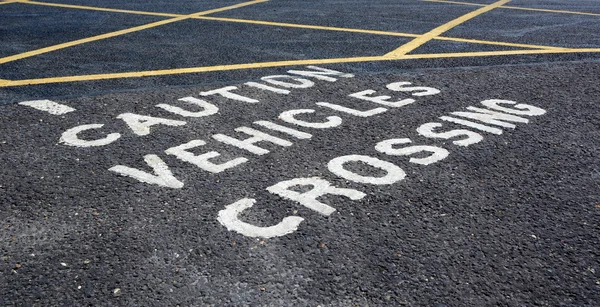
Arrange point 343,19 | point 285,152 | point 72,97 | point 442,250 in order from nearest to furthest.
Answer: point 442,250 → point 285,152 → point 72,97 → point 343,19

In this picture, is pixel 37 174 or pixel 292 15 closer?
pixel 37 174

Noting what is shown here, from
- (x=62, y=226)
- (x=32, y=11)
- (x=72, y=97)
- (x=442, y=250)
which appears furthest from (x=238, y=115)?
(x=32, y=11)

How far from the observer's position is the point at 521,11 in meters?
11.9

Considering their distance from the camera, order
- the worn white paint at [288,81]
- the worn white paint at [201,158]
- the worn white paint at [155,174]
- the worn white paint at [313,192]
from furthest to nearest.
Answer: the worn white paint at [288,81]
the worn white paint at [201,158]
the worn white paint at [155,174]
the worn white paint at [313,192]

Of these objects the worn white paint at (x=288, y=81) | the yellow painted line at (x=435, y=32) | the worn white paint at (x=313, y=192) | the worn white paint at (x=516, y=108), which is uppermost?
the yellow painted line at (x=435, y=32)

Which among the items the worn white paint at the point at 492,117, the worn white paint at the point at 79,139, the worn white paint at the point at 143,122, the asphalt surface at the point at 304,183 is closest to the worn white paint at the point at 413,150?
the asphalt surface at the point at 304,183

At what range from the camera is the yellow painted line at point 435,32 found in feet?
27.4

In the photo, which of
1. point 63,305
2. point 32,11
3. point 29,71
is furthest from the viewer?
point 32,11

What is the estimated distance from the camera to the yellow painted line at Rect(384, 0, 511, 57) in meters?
8.35

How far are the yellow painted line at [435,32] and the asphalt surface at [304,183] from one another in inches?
18.1

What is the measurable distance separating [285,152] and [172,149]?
2.78ft

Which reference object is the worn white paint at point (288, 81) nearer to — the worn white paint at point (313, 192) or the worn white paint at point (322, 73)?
the worn white paint at point (322, 73)

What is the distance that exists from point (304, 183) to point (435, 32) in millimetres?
5920

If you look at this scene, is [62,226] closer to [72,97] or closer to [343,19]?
[72,97]
